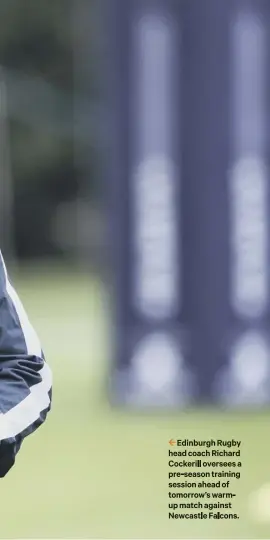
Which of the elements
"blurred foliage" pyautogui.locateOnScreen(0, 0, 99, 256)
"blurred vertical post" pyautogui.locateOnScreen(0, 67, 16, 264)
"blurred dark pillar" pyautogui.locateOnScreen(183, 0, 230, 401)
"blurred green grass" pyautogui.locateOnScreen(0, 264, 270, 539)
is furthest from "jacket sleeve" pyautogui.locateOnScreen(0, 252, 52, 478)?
"blurred vertical post" pyautogui.locateOnScreen(0, 67, 16, 264)

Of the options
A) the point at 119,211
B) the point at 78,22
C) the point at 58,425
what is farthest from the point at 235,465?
the point at 78,22

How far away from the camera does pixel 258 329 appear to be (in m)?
3.89

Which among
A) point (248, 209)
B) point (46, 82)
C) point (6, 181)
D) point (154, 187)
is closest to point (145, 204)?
point (154, 187)

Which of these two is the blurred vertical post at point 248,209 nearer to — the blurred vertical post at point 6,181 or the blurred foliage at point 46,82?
the blurred foliage at point 46,82

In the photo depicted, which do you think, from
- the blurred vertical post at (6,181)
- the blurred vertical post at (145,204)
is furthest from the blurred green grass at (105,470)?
the blurred vertical post at (6,181)

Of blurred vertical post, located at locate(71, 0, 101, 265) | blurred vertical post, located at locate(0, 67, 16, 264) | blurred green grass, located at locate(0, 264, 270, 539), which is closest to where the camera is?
blurred green grass, located at locate(0, 264, 270, 539)

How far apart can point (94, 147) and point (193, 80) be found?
5.05 metres

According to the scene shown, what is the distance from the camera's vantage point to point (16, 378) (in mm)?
1476

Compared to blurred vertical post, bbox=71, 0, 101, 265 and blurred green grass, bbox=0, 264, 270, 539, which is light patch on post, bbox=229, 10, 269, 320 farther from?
blurred vertical post, bbox=71, 0, 101, 265

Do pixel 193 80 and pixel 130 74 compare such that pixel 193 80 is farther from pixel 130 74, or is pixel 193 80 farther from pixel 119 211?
pixel 119 211

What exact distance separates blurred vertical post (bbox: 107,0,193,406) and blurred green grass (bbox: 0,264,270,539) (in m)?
0.23

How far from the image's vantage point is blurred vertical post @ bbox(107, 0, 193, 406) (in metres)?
3.85

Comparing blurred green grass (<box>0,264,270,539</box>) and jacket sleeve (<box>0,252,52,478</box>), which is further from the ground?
jacket sleeve (<box>0,252,52,478</box>)

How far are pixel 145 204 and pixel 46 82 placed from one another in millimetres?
4342
